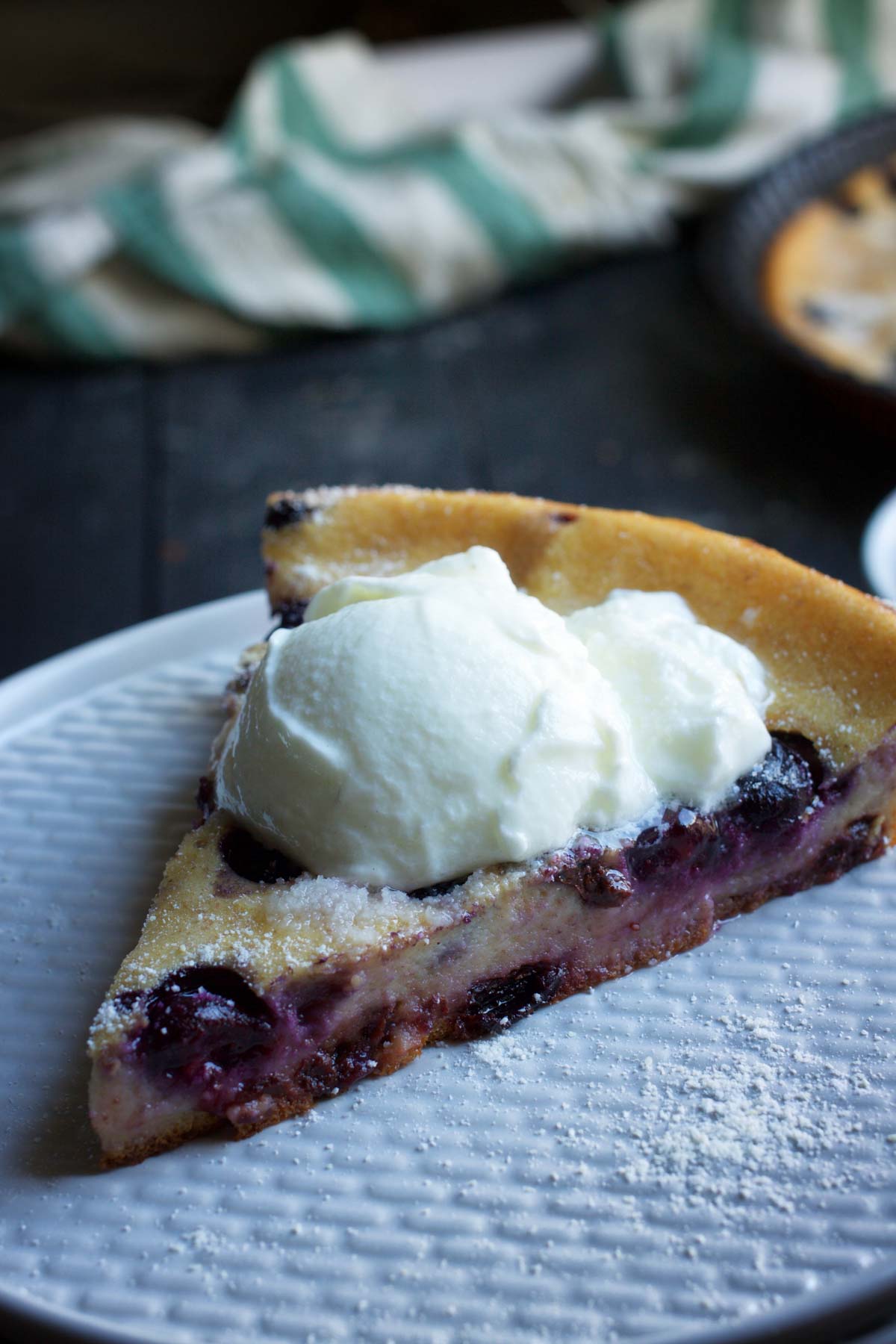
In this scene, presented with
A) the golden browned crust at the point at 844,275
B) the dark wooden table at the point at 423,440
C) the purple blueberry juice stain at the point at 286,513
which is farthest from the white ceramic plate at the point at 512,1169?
the golden browned crust at the point at 844,275

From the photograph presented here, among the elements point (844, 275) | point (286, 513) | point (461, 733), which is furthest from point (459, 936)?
point (844, 275)

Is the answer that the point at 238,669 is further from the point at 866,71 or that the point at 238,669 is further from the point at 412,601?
the point at 866,71

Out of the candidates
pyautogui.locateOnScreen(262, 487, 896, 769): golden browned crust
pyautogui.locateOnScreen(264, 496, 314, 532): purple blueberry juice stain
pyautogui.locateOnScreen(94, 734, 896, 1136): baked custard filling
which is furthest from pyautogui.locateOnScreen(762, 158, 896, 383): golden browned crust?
pyautogui.locateOnScreen(94, 734, 896, 1136): baked custard filling

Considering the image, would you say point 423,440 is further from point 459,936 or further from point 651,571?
point 459,936

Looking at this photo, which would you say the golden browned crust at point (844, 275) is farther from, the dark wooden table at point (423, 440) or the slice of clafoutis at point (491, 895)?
the slice of clafoutis at point (491, 895)

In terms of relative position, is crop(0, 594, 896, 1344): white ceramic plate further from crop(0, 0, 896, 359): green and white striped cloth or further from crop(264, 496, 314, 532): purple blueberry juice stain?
crop(0, 0, 896, 359): green and white striped cloth
